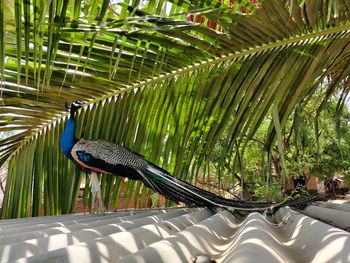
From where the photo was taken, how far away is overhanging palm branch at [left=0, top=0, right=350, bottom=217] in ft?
3.94

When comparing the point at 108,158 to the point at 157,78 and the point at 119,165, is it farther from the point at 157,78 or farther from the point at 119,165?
the point at 157,78

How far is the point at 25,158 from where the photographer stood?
2.07m

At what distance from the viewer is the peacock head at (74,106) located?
1.91 m

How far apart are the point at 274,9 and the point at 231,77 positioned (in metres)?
0.35

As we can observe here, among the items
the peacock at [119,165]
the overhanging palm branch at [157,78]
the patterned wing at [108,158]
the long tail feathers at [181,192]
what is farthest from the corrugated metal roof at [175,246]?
the patterned wing at [108,158]

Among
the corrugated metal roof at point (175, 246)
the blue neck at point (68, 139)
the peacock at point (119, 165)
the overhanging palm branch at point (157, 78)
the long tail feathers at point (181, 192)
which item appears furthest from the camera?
the blue neck at point (68, 139)

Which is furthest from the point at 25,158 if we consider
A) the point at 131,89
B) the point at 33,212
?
the point at 131,89

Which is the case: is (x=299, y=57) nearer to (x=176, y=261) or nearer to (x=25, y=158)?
(x=176, y=261)

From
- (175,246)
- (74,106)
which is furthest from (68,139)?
(175,246)

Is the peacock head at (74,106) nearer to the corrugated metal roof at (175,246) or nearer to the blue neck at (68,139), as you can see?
the blue neck at (68,139)

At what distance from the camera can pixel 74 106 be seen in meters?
1.94

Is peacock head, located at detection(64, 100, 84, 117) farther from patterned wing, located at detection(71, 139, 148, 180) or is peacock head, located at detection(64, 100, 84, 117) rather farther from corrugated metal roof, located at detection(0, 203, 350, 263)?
corrugated metal roof, located at detection(0, 203, 350, 263)

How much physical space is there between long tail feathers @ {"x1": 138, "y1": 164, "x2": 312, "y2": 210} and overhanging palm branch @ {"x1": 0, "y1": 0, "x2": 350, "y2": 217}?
66 millimetres

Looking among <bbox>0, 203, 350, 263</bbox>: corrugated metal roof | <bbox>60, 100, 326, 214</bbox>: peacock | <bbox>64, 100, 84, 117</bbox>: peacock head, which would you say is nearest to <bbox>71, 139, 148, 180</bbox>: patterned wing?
<bbox>60, 100, 326, 214</bbox>: peacock
